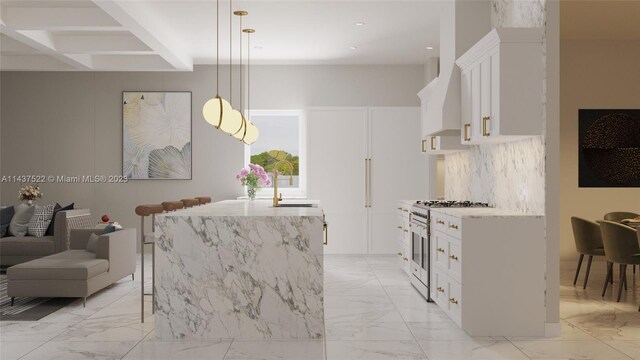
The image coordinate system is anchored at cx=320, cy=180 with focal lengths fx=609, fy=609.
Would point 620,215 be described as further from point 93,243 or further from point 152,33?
point 93,243

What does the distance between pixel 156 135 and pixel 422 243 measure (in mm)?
4879

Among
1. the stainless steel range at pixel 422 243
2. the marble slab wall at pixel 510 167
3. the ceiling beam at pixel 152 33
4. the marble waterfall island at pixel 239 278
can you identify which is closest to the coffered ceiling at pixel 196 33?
the ceiling beam at pixel 152 33

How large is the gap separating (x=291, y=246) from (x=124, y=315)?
5.68 ft

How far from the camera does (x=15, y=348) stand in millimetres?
4031

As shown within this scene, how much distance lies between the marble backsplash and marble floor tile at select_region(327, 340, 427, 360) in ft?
4.47

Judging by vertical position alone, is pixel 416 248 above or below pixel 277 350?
above

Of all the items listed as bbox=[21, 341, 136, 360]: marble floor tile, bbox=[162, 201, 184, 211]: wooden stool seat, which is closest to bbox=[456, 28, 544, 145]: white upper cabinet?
bbox=[162, 201, 184, 211]: wooden stool seat

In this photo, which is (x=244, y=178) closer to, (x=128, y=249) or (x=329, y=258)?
(x=128, y=249)

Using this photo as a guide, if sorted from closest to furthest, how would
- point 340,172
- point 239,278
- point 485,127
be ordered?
1. point 239,278
2. point 485,127
3. point 340,172

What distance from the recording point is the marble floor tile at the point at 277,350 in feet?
12.5

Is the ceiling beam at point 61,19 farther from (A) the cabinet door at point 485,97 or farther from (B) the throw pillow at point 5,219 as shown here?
(A) the cabinet door at point 485,97

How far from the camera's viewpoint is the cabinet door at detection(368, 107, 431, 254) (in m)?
8.95

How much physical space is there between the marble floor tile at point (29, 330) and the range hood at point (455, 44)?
3.58 m

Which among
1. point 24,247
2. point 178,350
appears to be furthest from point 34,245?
point 178,350
